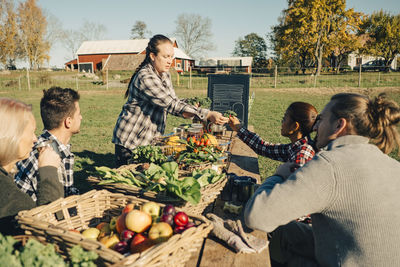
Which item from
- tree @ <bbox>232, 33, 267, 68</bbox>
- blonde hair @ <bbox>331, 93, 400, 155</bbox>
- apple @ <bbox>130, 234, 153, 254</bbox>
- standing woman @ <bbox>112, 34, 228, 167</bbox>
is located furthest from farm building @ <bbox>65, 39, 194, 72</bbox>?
apple @ <bbox>130, 234, 153, 254</bbox>

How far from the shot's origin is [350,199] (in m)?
1.53

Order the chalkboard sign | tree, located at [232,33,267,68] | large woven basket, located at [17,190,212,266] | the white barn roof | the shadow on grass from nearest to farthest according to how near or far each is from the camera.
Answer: large woven basket, located at [17,190,212,266], the shadow on grass, the chalkboard sign, the white barn roof, tree, located at [232,33,267,68]

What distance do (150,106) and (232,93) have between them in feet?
8.56

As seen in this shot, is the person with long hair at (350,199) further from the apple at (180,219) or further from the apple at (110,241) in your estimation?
the apple at (110,241)

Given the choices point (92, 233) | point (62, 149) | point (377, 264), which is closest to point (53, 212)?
point (92, 233)

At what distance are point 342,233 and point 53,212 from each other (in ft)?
5.72

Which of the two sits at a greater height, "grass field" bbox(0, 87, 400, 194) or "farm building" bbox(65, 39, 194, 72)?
"farm building" bbox(65, 39, 194, 72)

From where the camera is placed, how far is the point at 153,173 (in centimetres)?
244

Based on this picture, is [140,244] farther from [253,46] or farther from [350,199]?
[253,46]

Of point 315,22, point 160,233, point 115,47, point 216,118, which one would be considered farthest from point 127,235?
point 115,47

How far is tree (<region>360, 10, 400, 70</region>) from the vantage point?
130ft

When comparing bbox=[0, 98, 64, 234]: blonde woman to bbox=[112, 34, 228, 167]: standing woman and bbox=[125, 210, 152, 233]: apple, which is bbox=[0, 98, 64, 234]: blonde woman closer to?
bbox=[125, 210, 152, 233]: apple

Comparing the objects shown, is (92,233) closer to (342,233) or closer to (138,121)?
(342,233)

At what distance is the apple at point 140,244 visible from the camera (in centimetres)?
156
